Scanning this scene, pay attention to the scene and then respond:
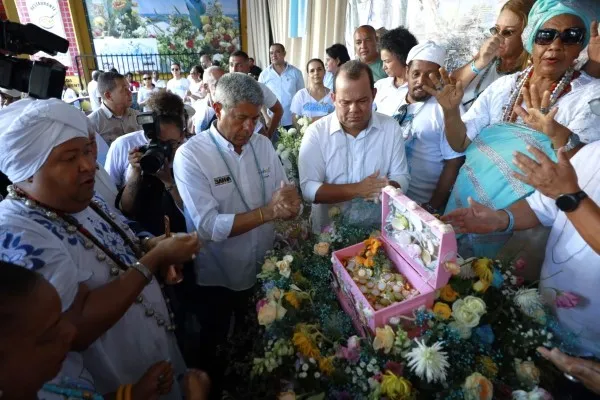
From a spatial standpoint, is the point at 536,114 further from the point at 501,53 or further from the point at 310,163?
the point at 501,53

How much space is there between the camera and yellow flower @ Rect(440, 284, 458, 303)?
1240 mm

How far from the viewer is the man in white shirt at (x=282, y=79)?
19.1 ft

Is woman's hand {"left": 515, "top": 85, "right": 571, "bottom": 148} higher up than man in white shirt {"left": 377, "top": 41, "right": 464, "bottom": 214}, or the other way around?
woman's hand {"left": 515, "top": 85, "right": 571, "bottom": 148}

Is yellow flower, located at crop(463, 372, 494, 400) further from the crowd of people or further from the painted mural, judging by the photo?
the painted mural

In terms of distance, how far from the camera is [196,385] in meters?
1.18

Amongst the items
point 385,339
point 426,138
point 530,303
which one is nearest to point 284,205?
point 385,339

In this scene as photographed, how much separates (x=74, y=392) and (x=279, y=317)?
2.21 feet

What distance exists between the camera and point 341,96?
2.06 m

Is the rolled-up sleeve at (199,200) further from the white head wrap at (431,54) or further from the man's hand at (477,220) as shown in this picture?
the white head wrap at (431,54)

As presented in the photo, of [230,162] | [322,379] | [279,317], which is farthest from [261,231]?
[322,379]

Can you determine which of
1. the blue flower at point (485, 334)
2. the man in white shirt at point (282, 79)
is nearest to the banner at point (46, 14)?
the man in white shirt at point (282, 79)

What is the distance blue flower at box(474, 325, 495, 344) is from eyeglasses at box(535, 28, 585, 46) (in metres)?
1.47

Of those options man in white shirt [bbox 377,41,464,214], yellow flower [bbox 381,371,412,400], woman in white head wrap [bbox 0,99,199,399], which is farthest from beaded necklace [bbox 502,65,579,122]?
woman in white head wrap [bbox 0,99,199,399]

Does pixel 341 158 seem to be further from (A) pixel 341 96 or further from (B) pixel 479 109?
(B) pixel 479 109
